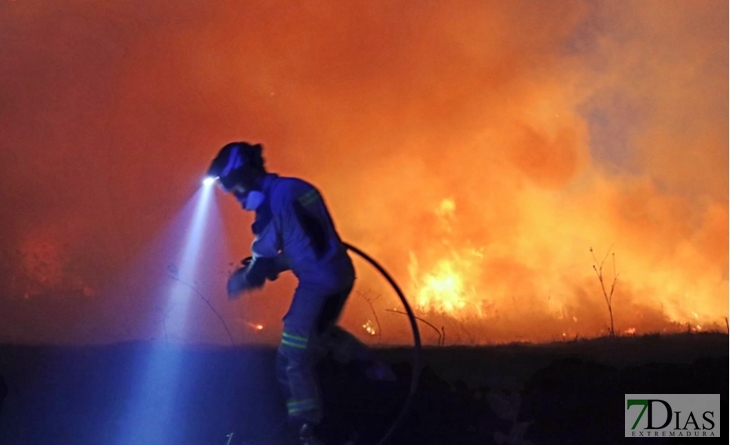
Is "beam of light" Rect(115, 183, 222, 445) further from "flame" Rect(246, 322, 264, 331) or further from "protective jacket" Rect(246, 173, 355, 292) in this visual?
"protective jacket" Rect(246, 173, 355, 292)

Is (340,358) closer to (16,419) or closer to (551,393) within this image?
(551,393)

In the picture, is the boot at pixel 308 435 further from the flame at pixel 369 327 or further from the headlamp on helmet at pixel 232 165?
the headlamp on helmet at pixel 232 165

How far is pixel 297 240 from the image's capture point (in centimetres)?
494

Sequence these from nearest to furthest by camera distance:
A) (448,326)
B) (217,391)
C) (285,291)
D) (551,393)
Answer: (551,393), (217,391), (285,291), (448,326)

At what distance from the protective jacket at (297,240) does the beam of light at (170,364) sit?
1.63 meters

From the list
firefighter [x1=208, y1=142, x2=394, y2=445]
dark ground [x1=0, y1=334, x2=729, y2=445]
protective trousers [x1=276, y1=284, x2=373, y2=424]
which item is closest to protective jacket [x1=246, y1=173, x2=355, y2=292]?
firefighter [x1=208, y1=142, x2=394, y2=445]

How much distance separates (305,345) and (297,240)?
0.84 m

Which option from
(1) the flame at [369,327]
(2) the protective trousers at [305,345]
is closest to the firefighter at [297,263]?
(2) the protective trousers at [305,345]

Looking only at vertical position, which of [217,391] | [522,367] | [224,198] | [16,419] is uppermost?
[224,198]

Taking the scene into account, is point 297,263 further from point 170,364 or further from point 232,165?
point 170,364

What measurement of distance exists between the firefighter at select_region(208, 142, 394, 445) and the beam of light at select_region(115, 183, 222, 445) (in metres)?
1.35

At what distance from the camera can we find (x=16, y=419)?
5.71m

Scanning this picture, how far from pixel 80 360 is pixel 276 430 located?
2719mm

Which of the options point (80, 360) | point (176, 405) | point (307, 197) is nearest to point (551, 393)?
point (307, 197)
